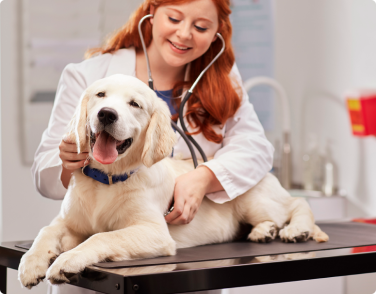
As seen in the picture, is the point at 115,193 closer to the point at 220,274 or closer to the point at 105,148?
the point at 105,148

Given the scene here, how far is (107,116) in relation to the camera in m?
1.02

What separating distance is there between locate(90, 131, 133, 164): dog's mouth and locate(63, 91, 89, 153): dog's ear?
0.03 meters

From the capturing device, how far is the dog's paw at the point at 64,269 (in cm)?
94

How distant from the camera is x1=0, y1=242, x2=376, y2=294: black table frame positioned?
93 centimetres

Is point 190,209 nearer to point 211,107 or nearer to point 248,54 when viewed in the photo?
point 211,107

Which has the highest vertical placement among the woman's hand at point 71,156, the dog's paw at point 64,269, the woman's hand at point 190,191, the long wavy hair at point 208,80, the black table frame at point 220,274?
the long wavy hair at point 208,80

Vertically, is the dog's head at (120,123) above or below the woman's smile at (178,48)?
below

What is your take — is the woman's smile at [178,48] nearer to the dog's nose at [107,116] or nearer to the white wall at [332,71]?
the dog's nose at [107,116]

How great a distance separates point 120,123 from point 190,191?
1.16 ft

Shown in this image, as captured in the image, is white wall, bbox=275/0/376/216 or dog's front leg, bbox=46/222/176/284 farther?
white wall, bbox=275/0/376/216

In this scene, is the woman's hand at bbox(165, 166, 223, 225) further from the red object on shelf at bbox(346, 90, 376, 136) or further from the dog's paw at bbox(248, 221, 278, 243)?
the red object on shelf at bbox(346, 90, 376, 136)

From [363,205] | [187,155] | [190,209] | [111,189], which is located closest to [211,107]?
[187,155]

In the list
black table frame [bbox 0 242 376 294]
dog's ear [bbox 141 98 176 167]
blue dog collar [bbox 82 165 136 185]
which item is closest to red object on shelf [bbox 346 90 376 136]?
black table frame [bbox 0 242 376 294]

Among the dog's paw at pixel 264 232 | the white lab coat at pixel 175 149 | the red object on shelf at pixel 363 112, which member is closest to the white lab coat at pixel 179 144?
the white lab coat at pixel 175 149
